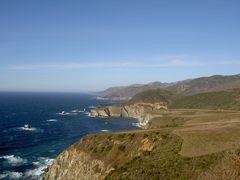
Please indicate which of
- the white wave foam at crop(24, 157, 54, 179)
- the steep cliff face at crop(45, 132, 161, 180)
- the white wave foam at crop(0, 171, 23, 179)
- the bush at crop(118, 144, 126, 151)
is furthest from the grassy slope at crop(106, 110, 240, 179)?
the white wave foam at crop(0, 171, 23, 179)

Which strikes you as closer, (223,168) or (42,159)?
(223,168)

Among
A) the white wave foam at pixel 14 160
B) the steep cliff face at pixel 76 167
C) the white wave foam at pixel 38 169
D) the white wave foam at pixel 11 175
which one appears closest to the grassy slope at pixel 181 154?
the steep cliff face at pixel 76 167

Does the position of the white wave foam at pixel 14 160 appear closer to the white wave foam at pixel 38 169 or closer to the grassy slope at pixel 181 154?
the white wave foam at pixel 38 169

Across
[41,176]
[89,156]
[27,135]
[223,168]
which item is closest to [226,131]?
[89,156]

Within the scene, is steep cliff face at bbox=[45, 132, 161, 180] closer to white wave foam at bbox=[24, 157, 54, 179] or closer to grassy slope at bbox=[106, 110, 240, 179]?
grassy slope at bbox=[106, 110, 240, 179]

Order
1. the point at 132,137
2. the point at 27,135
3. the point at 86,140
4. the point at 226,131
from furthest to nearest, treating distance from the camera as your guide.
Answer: the point at 27,135 → the point at 86,140 → the point at 132,137 → the point at 226,131

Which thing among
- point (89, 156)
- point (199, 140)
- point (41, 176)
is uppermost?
point (199, 140)

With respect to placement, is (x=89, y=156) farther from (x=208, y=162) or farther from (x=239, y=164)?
(x=239, y=164)
